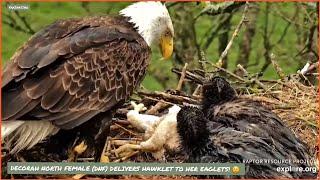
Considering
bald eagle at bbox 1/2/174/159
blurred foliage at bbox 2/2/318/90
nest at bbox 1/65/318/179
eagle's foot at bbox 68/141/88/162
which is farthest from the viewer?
blurred foliage at bbox 2/2/318/90

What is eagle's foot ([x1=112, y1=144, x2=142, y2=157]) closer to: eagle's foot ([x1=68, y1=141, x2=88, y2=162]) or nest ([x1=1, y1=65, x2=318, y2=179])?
nest ([x1=1, y1=65, x2=318, y2=179])

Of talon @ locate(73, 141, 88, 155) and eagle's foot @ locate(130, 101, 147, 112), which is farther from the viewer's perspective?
eagle's foot @ locate(130, 101, 147, 112)

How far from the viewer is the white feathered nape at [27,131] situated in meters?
5.73

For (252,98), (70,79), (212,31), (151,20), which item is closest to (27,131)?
(70,79)

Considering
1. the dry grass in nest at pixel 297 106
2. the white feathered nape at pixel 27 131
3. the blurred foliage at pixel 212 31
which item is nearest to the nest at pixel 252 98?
the dry grass in nest at pixel 297 106

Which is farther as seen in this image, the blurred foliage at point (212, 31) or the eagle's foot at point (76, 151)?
the blurred foliage at point (212, 31)

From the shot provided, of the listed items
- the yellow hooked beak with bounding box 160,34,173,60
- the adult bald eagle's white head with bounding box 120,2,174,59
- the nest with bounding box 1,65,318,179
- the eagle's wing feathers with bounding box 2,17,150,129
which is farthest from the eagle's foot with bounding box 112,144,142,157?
the yellow hooked beak with bounding box 160,34,173,60

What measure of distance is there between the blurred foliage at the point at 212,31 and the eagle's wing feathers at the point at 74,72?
1491 millimetres

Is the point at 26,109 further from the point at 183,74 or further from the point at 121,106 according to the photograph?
the point at 183,74

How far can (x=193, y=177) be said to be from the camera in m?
5.96

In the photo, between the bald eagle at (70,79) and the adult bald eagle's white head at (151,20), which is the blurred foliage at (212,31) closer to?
the adult bald eagle's white head at (151,20)

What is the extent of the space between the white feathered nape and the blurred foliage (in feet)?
5.92

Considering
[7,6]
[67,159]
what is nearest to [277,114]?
[67,159]

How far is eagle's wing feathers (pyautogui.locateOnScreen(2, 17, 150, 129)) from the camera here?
5699 millimetres
